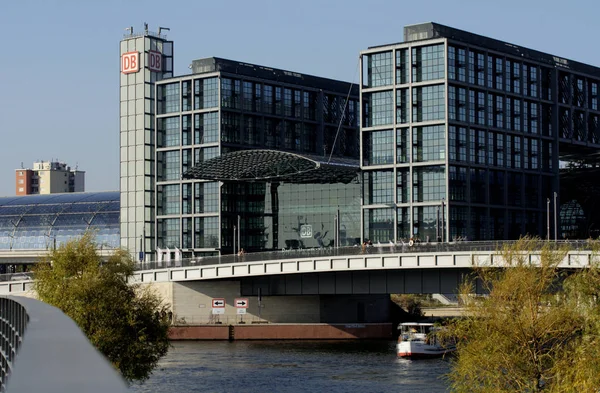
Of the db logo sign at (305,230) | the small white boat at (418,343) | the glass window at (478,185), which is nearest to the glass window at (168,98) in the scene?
the db logo sign at (305,230)

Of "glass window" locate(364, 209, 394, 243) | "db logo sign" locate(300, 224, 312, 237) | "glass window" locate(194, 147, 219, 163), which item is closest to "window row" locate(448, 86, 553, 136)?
"glass window" locate(364, 209, 394, 243)

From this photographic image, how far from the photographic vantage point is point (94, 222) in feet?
574

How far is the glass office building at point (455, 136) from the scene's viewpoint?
12900 centimetres

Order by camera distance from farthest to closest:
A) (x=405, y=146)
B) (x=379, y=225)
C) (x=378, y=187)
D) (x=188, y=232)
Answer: (x=188, y=232)
(x=378, y=187)
(x=379, y=225)
(x=405, y=146)

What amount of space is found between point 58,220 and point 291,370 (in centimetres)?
11530

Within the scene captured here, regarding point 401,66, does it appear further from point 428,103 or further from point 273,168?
point 273,168

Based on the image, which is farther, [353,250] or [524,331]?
[353,250]

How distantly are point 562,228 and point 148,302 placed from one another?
129 m

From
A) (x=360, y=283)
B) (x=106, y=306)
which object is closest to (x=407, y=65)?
(x=360, y=283)

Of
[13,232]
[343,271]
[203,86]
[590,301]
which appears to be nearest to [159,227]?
[203,86]

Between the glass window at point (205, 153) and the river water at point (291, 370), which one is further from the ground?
the glass window at point (205, 153)

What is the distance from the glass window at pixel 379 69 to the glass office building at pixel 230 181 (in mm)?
15469

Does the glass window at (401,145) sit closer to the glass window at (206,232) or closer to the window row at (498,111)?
the window row at (498,111)

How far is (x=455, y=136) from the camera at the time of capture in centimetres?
12925
